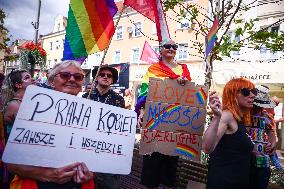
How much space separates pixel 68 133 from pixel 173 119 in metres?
1.70

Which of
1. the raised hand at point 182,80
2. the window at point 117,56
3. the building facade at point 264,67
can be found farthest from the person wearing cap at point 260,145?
the window at point 117,56

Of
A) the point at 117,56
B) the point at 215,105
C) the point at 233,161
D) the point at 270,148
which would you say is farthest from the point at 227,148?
the point at 117,56

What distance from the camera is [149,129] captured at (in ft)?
11.5

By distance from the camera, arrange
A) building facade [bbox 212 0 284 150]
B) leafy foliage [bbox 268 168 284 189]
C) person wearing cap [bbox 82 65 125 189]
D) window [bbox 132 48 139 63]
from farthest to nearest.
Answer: window [bbox 132 48 139 63] → building facade [bbox 212 0 284 150] → leafy foliage [bbox 268 168 284 189] → person wearing cap [bbox 82 65 125 189]

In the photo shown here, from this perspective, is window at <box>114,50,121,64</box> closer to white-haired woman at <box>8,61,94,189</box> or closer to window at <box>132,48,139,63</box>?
window at <box>132,48,139,63</box>

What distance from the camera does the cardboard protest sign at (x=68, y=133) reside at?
1.86 m

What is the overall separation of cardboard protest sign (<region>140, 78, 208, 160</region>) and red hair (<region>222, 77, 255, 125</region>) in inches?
21.2

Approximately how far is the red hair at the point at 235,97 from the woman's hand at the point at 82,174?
1.53 meters

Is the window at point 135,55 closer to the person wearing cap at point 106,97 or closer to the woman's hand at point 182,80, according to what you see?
the person wearing cap at point 106,97

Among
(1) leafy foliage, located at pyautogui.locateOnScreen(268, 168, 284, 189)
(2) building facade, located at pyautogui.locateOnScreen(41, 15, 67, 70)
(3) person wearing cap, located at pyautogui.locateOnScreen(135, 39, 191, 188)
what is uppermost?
(2) building facade, located at pyautogui.locateOnScreen(41, 15, 67, 70)

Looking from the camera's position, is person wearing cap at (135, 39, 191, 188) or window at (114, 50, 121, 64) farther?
window at (114, 50, 121, 64)

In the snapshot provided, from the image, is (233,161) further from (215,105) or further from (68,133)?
(68,133)

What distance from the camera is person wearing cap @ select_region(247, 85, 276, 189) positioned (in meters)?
3.06

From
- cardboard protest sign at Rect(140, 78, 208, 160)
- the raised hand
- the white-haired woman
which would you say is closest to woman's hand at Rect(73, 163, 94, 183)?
the white-haired woman
